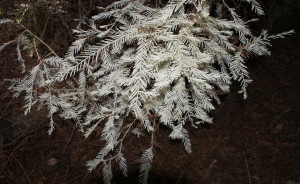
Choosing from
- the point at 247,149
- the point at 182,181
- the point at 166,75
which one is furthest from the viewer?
the point at 247,149

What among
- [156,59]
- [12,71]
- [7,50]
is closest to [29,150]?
[12,71]

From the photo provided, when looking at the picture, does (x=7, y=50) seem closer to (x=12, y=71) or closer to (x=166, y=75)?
(x=12, y=71)

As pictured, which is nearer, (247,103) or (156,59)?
(156,59)

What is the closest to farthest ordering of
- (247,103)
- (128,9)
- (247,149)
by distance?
(128,9)
(247,149)
(247,103)

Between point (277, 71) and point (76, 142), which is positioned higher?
point (277, 71)

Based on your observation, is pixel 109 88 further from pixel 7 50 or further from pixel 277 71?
pixel 277 71

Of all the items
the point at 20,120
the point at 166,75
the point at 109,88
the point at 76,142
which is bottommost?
the point at 76,142
